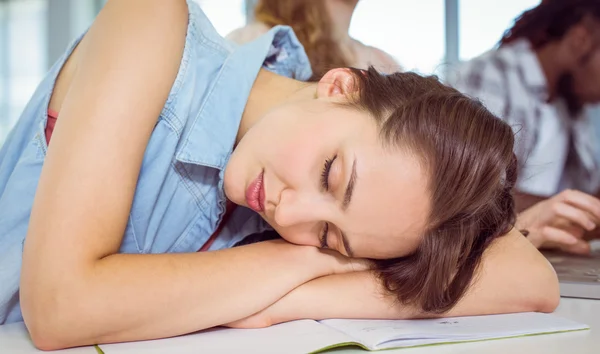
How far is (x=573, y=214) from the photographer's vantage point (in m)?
1.16

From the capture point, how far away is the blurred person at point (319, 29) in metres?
1.65

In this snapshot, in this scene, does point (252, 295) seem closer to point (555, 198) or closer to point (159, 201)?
point (159, 201)

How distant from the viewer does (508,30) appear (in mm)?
1918

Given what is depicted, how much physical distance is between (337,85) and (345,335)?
0.37 m

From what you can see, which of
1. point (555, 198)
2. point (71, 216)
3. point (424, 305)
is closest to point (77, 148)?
point (71, 216)

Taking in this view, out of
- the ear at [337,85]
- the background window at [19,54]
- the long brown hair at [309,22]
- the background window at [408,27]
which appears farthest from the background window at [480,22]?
the background window at [19,54]

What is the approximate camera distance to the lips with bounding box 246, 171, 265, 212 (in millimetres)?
784

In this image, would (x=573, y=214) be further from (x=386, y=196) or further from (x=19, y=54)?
(x=19, y=54)

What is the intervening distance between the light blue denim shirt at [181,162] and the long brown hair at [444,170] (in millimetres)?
223

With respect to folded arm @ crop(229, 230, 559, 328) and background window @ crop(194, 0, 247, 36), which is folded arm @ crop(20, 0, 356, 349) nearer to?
folded arm @ crop(229, 230, 559, 328)

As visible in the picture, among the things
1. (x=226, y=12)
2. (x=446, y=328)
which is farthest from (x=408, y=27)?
(x=446, y=328)

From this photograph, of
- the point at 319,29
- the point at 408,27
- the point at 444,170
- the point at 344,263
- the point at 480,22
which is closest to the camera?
the point at 444,170

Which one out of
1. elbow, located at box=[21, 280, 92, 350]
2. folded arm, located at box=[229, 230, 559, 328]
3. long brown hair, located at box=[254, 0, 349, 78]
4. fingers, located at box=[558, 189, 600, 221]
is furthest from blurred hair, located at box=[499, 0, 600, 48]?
elbow, located at box=[21, 280, 92, 350]

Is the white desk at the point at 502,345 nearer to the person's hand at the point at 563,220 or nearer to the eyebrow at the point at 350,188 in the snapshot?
the eyebrow at the point at 350,188
